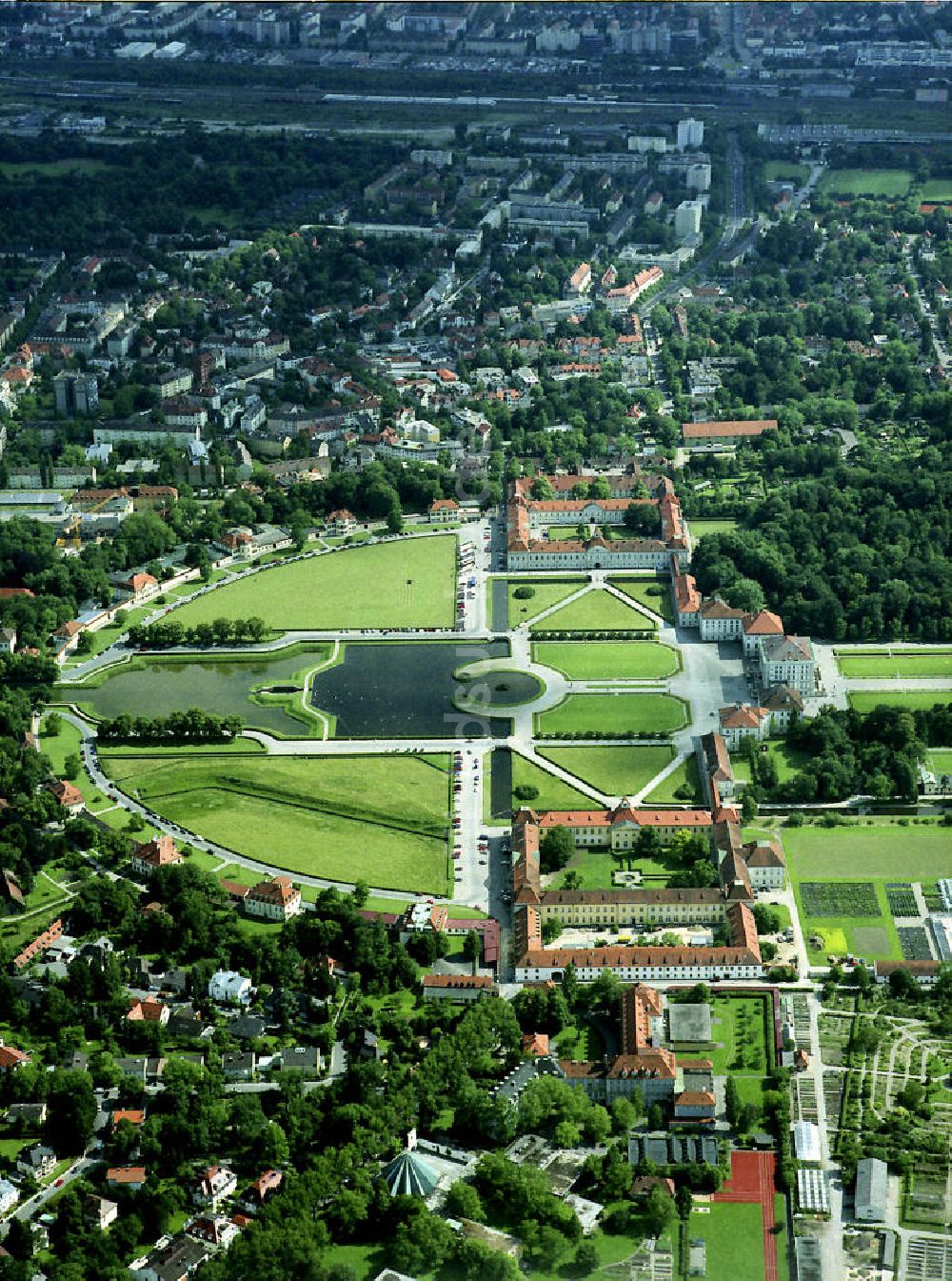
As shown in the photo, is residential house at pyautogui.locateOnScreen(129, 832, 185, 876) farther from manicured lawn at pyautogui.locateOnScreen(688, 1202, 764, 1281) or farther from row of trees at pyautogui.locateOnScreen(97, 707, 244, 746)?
manicured lawn at pyautogui.locateOnScreen(688, 1202, 764, 1281)

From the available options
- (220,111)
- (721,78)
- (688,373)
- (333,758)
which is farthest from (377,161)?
(333,758)

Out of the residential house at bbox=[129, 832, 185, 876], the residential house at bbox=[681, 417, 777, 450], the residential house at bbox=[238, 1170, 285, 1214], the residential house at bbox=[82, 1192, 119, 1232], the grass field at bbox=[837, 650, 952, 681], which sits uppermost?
the residential house at bbox=[681, 417, 777, 450]

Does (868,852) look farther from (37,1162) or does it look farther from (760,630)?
(37,1162)

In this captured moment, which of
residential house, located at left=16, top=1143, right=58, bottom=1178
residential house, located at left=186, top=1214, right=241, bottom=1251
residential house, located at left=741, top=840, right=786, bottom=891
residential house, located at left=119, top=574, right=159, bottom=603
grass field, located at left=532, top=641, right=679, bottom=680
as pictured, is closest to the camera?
residential house, located at left=186, top=1214, right=241, bottom=1251

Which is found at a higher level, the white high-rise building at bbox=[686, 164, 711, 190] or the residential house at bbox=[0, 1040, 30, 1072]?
the white high-rise building at bbox=[686, 164, 711, 190]

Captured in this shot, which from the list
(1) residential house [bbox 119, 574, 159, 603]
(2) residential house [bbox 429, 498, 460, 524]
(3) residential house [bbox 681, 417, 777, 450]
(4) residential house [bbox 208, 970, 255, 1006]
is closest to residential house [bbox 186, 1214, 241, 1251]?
(4) residential house [bbox 208, 970, 255, 1006]

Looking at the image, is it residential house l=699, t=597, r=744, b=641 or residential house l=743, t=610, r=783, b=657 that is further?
residential house l=699, t=597, r=744, b=641

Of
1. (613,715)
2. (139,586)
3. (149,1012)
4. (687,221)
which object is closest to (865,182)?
(687,221)
